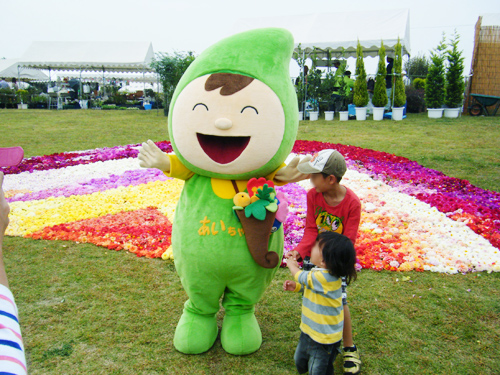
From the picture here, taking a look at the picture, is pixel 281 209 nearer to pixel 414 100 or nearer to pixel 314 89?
pixel 314 89

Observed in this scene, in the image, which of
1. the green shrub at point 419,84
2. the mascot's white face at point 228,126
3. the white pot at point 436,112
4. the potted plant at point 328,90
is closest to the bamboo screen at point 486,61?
the white pot at point 436,112

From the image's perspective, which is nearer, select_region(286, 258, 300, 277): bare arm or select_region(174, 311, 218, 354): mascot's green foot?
select_region(286, 258, 300, 277): bare arm

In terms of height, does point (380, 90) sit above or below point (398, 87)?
below

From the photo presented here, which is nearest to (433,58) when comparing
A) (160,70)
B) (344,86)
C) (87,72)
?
(344,86)

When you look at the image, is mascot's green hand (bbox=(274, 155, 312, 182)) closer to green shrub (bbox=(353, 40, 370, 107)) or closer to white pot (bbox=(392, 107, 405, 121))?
white pot (bbox=(392, 107, 405, 121))

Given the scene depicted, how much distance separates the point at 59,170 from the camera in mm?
8398

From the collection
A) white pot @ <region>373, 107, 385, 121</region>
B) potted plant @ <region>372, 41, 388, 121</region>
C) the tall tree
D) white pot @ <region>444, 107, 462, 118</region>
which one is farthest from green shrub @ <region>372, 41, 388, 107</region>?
the tall tree

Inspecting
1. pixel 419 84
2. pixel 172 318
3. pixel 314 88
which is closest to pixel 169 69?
pixel 314 88

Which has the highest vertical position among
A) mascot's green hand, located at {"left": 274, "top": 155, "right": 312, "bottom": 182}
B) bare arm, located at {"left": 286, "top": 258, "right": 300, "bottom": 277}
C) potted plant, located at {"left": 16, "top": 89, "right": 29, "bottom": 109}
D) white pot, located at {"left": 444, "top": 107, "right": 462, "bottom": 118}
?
potted plant, located at {"left": 16, "top": 89, "right": 29, "bottom": 109}

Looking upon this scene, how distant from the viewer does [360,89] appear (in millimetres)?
15703

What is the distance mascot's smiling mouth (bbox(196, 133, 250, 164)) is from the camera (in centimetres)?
279

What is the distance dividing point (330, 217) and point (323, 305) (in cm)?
65

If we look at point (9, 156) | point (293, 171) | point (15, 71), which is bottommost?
point (293, 171)

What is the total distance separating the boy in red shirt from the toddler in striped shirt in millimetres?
300
